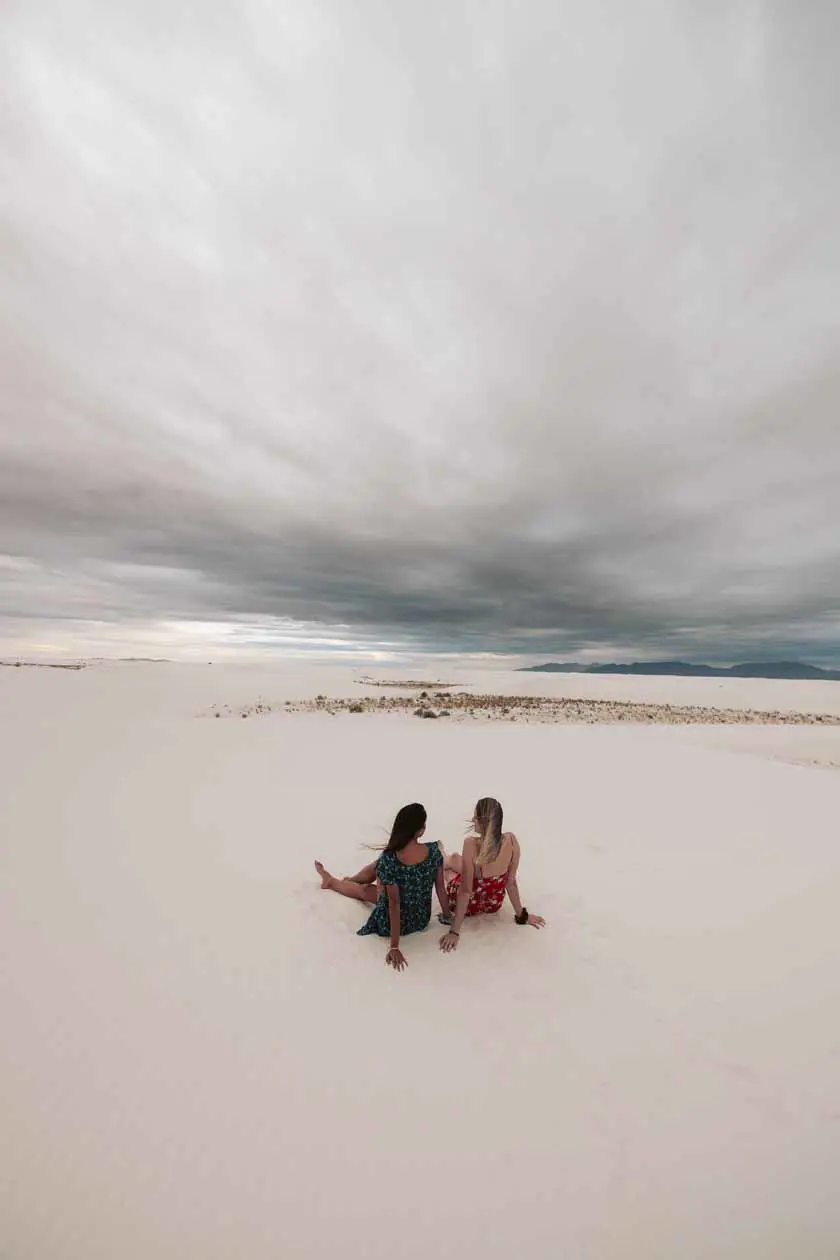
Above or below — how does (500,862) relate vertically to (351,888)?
above

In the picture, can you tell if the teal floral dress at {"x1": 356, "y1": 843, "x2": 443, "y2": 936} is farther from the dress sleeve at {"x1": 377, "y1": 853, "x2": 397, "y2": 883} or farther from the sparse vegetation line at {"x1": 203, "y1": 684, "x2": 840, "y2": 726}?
the sparse vegetation line at {"x1": 203, "y1": 684, "x2": 840, "y2": 726}

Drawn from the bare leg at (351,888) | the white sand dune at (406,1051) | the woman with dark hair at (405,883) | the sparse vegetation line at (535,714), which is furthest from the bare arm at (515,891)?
the sparse vegetation line at (535,714)

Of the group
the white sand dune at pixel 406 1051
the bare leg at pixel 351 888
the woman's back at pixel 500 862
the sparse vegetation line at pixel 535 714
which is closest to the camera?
the white sand dune at pixel 406 1051

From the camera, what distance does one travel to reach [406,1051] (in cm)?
333

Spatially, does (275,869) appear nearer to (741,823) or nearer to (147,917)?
(147,917)

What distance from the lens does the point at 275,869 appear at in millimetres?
5988

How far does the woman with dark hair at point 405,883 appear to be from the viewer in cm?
428

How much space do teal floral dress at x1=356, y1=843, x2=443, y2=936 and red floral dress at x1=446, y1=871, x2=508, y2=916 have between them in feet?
0.94

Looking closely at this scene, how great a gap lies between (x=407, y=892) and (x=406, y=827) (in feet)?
2.34

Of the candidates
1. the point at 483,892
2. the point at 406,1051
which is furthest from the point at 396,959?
the point at 483,892

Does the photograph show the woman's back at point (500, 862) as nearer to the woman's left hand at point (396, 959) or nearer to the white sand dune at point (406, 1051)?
the white sand dune at point (406, 1051)

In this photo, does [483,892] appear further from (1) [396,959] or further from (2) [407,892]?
(1) [396,959]

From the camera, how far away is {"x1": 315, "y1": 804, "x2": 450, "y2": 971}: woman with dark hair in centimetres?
428

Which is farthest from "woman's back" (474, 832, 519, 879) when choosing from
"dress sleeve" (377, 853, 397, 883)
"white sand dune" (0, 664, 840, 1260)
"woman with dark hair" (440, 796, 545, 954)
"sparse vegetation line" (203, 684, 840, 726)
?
"sparse vegetation line" (203, 684, 840, 726)
